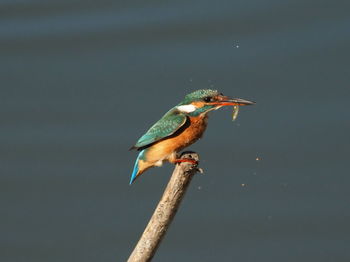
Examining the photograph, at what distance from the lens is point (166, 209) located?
2.03m

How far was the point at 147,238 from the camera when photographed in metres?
2.06

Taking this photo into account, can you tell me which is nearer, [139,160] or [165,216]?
[165,216]

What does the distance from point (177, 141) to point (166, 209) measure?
211 mm

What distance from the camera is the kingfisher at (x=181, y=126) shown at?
2.07m

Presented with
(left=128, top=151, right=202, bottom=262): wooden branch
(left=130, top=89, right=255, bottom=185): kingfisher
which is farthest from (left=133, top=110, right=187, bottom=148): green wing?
(left=128, top=151, right=202, bottom=262): wooden branch

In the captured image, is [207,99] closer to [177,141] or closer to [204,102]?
[204,102]

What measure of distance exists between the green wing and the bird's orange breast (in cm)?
3

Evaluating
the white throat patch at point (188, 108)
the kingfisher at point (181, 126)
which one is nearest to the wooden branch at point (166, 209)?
the kingfisher at point (181, 126)

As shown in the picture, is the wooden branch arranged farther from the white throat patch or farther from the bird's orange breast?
the white throat patch

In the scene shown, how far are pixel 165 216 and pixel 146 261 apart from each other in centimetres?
16

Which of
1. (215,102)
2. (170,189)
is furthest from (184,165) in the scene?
(215,102)

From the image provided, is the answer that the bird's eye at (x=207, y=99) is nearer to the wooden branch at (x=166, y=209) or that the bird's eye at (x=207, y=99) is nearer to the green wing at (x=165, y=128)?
the green wing at (x=165, y=128)

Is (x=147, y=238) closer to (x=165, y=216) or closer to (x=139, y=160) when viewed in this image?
(x=165, y=216)

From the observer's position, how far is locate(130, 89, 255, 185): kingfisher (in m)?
2.07
